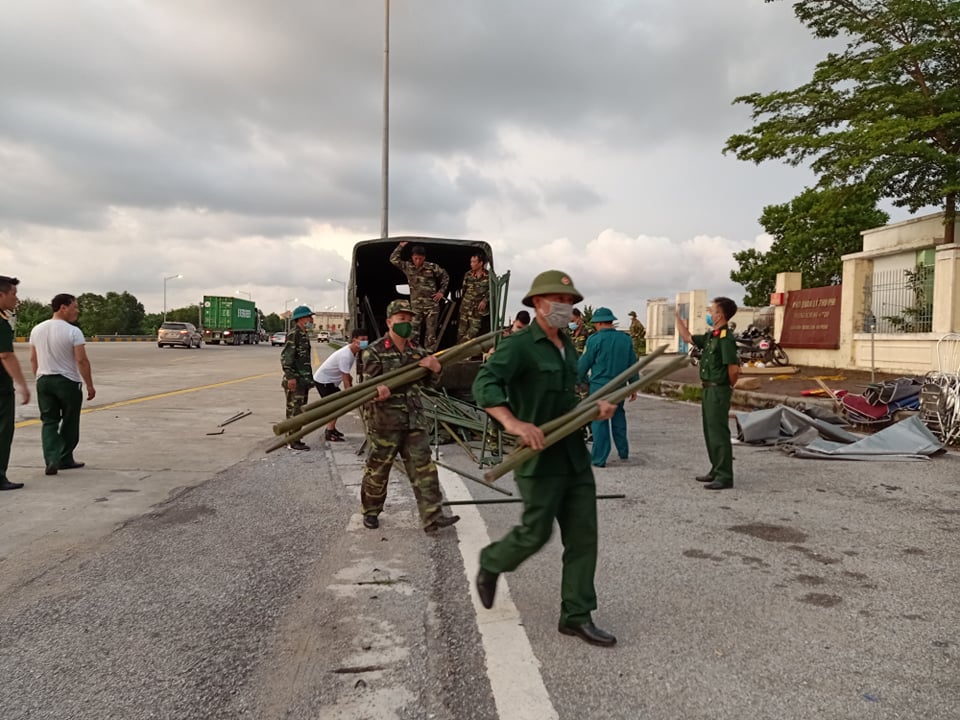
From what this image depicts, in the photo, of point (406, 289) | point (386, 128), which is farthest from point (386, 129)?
point (406, 289)

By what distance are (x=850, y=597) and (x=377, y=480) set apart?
3.05m

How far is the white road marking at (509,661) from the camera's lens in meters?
2.38

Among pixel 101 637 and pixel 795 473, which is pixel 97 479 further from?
pixel 795 473

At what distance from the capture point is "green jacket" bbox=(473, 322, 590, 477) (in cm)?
299

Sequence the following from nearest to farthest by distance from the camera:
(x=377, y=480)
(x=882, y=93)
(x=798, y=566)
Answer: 1. (x=798, y=566)
2. (x=377, y=480)
3. (x=882, y=93)

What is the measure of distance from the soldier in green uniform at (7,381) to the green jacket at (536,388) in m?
4.80

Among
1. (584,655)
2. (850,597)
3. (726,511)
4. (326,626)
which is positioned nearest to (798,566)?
(850,597)

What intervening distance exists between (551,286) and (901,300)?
15.7m

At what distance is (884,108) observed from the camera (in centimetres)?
1689

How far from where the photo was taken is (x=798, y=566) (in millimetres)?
3943

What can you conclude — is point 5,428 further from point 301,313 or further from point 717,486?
point 717,486

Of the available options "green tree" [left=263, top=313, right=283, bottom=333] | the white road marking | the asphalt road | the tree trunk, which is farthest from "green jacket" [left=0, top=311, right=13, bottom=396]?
"green tree" [left=263, top=313, right=283, bottom=333]

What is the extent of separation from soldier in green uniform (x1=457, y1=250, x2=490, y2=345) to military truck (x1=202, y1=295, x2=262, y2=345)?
46.6 metres

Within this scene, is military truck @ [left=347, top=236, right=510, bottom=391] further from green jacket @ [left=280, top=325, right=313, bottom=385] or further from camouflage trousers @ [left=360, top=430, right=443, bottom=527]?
camouflage trousers @ [left=360, top=430, right=443, bottom=527]
